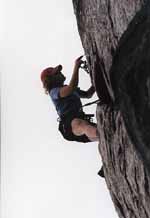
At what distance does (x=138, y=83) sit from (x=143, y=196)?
1.16 meters

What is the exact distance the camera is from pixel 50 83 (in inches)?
227

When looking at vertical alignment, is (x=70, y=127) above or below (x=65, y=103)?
below

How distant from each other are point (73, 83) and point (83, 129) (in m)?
0.62

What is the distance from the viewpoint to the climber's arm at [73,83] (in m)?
5.22

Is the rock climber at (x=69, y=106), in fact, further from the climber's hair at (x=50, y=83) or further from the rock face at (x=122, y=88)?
the rock face at (x=122, y=88)

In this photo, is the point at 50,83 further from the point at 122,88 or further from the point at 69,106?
the point at 122,88

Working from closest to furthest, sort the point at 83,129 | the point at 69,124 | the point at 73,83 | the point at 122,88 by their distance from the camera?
the point at 122,88 → the point at 73,83 → the point at 83,129 → the point at 69,124

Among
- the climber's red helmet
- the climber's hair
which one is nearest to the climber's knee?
the climber's hair

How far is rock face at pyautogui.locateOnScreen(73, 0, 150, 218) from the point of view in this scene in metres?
3.45

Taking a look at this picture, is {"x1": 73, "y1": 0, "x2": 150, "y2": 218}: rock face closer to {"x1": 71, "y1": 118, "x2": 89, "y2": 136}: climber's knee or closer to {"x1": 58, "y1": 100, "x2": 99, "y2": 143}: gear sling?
{"x1": 71, "y1": 118, "x2": 89, "y2": 136}: climber's knee

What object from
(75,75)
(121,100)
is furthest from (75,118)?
(121,100)

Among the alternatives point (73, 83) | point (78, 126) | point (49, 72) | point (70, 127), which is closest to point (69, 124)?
point (70, 127)

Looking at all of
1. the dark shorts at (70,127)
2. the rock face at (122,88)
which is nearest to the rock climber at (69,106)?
the dark shorts at (70,127)

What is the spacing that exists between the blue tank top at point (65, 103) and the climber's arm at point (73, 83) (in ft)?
0.32
